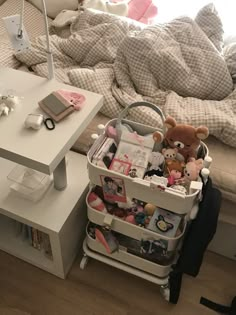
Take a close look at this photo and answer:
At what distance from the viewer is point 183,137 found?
1062 millimetres

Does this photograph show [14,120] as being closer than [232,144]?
Yes

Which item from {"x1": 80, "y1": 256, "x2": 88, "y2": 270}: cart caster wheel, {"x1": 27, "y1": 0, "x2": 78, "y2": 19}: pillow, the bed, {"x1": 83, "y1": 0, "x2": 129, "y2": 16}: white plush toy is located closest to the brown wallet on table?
the bed

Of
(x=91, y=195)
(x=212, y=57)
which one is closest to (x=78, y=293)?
(x=91, y=195)

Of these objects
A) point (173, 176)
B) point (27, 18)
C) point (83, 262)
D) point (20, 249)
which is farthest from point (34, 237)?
point (27, 18)

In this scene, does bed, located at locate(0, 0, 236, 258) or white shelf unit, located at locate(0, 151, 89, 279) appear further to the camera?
bed, located at locate(0, 0, 236, 258)

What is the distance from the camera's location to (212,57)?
4.75 feet

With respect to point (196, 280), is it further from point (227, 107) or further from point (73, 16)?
point (73, 16)

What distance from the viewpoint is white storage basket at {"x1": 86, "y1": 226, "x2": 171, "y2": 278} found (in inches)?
47.7

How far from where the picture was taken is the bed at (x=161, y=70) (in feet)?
4.24

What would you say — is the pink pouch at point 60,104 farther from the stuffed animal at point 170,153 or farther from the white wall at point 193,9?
the white wall at point 193,9

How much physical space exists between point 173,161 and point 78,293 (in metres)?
0.70

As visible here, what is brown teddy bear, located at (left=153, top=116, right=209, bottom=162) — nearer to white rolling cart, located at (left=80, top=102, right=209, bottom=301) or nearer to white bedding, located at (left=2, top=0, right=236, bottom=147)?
white rolling cart, located at (left=80, top=102, right=209, bottom=301)

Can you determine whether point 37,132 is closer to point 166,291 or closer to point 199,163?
point 199,163

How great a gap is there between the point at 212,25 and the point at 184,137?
81cm
